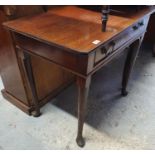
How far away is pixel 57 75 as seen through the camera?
157 centimetres

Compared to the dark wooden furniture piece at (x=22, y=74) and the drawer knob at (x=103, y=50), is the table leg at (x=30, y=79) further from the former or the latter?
the drawer knob at (x=103, y=50)

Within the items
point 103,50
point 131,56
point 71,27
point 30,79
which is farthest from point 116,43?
point 30,79

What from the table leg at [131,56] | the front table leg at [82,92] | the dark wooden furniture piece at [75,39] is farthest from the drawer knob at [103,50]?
the table leg at [131,56]

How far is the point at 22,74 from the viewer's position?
1271 mm

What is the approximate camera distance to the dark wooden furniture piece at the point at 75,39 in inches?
32.4

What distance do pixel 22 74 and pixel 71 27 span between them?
1.77 ft

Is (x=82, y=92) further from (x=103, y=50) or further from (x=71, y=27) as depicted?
(x=71, y=27)

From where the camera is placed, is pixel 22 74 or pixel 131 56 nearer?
pixel 22 74

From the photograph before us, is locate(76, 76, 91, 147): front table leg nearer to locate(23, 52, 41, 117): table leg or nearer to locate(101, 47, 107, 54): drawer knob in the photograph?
locate(101, 47, 107, 54): drawer knob

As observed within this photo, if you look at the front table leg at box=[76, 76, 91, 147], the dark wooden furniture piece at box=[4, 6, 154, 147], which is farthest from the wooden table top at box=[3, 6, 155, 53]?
the front table leg at box=[76, 76, 91, 147]

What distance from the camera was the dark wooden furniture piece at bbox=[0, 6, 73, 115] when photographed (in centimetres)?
110


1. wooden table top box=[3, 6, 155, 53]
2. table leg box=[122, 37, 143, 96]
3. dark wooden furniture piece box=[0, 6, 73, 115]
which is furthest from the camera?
table leg box=[122, 37, 143, 96]

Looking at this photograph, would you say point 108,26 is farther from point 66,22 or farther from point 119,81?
point 119,81
